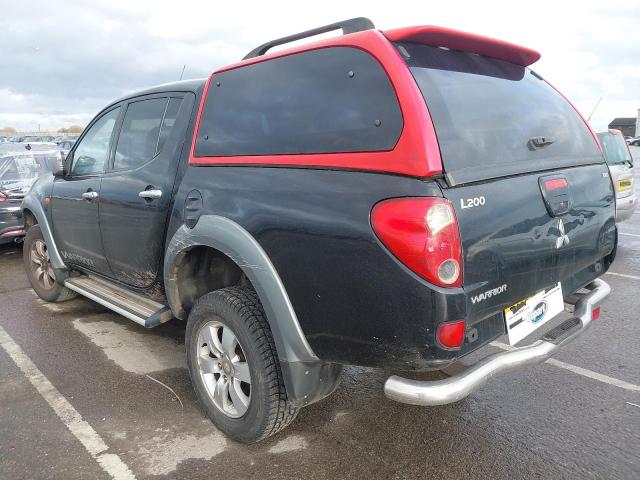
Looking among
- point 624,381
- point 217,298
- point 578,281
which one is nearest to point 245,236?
point 217,298

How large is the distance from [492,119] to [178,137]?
1.87 m

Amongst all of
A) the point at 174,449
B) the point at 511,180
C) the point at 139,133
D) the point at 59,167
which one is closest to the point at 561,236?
the point at 511,180

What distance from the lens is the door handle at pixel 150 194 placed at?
3182 millimetres

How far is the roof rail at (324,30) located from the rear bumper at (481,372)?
163 centimetres

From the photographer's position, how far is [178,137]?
10.6 ft

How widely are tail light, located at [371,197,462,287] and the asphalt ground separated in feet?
3.70

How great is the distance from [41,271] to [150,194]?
258cm

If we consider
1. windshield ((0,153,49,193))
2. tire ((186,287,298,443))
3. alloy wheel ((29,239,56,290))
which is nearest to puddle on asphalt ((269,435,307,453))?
tire ((186,287,298,443))

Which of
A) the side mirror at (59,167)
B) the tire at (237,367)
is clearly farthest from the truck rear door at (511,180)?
the side mirror at (59,167)

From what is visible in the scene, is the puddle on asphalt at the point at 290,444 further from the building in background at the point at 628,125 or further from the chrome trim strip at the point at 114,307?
the building in background at the point at 628,125

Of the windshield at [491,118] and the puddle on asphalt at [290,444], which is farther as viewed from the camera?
the puddle on asphalt at [290,444]

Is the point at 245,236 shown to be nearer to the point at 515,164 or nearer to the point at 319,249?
the point at 319,249

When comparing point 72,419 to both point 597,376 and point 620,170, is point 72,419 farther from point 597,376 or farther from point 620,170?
point 620,170

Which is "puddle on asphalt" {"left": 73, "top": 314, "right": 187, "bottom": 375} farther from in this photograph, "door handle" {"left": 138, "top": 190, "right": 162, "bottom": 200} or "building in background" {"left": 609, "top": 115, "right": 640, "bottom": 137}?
"building in background" {"left": 609, "top": 115, "right": 640, "bottom": 137}
